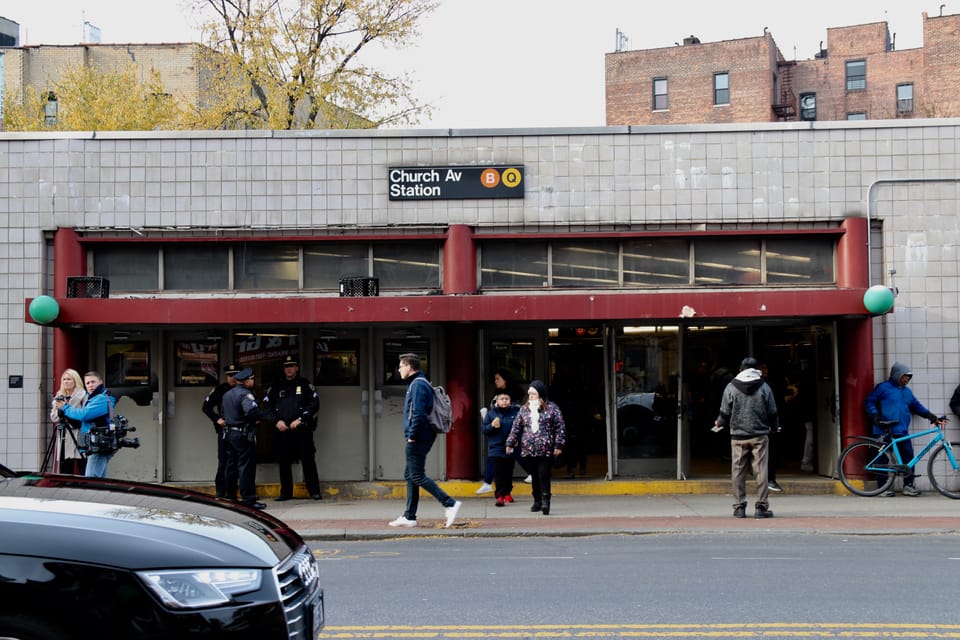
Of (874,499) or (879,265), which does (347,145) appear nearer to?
(879,265)

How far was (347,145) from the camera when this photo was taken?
558 inches

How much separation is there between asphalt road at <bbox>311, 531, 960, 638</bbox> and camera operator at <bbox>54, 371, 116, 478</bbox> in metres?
2.97

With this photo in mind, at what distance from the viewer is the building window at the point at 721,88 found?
56.5 metres

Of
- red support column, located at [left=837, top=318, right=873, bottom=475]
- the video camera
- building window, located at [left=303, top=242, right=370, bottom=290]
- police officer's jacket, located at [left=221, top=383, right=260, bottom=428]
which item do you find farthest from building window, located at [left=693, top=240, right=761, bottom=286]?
the video camera

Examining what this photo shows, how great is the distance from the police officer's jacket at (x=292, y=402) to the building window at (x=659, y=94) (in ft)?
154

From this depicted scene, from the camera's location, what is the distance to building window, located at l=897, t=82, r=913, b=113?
57.9 meters

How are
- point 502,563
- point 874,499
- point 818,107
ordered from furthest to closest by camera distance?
point 818,107 < point 874,499 < point 502,563

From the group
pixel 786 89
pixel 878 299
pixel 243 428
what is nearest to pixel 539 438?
pixel 243 428

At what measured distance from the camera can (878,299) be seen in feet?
41.8

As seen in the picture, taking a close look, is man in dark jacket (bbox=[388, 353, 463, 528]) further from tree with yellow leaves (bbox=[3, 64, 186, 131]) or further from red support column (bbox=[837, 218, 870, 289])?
tree with yellow leaves (bbox=[3, 64, 186, 131])

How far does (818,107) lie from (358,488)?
5256cm

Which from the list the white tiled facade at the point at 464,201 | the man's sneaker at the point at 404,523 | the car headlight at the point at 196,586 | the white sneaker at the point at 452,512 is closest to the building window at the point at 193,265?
the white tiled facade at the point at 464,201

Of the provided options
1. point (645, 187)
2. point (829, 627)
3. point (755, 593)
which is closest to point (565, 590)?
point (755, 593)

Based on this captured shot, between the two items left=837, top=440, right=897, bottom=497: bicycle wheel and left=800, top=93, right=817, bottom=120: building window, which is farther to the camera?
left=800, top=93, right=817, bottom=120: building window
